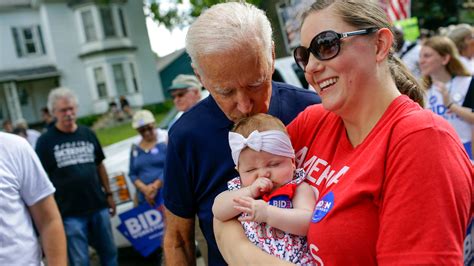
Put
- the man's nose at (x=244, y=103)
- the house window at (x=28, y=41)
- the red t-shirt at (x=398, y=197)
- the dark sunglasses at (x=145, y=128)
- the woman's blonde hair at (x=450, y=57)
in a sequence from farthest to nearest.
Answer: the house window at (x=28, y=41)
the dark sunglasses at (x=145, y=128)
the woman's blonde hair at (x=450, y=57)
the man's nose at (x=244, y=103)
the red t-shirt at (x=398, y=197)

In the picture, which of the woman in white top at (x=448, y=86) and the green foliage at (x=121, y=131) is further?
the green foliage at (x=121, y=131)

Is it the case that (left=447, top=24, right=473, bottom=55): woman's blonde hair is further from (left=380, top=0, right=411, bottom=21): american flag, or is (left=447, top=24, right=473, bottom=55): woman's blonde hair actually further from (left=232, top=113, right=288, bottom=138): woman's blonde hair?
(left=232, top=113, right=288, bottom=138): woman's blonde hair

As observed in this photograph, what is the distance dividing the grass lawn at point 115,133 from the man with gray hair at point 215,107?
61.4ft

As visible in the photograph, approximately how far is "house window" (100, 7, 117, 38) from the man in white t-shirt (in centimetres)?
2994

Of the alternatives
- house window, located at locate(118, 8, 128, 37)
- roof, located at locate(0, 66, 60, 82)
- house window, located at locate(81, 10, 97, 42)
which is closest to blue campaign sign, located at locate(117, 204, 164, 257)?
house window, located at locate(81, 10, 97, 42)

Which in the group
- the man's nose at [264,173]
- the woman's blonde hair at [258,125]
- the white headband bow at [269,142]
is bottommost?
the man's nose at [264,173]

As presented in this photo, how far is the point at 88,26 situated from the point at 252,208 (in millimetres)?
31534

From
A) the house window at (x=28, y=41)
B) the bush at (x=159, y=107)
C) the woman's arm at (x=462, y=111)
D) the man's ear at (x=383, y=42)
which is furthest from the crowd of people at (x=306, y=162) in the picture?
the house window at (x=28, y=41)

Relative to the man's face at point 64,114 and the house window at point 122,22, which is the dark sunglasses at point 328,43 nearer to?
the man's face at point 64,114

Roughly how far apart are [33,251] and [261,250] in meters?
1.48

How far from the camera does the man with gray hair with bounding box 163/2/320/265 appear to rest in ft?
6.00

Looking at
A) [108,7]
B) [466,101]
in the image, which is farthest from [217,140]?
[108,7]

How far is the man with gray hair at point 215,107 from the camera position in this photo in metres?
1.83

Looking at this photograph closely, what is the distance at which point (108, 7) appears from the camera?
1204 inches
